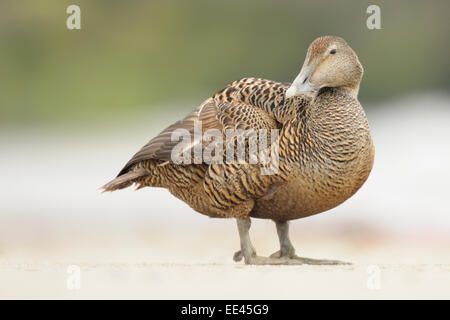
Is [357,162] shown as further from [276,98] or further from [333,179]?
[276,98]

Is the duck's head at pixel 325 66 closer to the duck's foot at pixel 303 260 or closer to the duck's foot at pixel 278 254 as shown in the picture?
the duck's foot at pixel 278 254

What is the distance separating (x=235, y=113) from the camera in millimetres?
5441

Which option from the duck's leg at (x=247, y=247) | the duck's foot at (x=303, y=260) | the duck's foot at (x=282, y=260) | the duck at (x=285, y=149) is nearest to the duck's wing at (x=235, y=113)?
the duck at (x=285, y=149)

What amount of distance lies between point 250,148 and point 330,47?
829 mm

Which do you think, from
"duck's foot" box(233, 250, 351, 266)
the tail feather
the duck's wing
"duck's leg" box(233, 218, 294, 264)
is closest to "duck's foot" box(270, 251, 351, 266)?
"duck's foot" box(233, 250, 351, 266)

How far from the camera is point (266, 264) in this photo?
5477 millimetres

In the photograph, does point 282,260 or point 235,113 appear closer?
point 235,113

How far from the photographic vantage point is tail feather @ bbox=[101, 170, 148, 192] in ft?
18.7

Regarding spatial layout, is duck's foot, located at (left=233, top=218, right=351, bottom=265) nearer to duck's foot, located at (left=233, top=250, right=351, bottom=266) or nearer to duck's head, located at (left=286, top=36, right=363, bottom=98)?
duck's foot, located at (left=233, top=250, right=351, bottom=266)

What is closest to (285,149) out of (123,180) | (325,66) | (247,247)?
(325,66)

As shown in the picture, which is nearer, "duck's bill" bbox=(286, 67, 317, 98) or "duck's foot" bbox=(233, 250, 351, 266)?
"duck's bill" bbox=(286, 67, 317, 98)

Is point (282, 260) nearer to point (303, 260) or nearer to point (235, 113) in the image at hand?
point (303, 260)

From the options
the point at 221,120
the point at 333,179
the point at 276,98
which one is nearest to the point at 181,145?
the point at 221,120

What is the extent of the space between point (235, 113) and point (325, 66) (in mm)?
683
